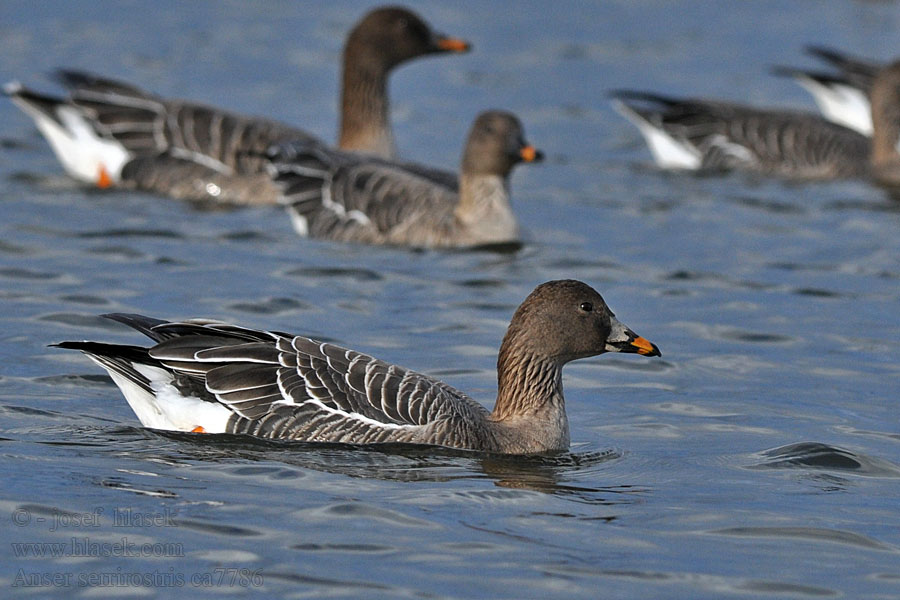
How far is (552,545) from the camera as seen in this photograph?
23.6ft

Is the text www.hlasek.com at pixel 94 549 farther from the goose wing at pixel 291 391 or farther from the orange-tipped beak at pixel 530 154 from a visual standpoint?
the orange-tipped beak at pixel 530 154

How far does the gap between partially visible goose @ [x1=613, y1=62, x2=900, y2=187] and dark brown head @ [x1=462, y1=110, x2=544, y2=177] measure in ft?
16.3

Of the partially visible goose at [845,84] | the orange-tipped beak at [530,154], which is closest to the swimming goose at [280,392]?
the orange-tipped beak at [530,154]

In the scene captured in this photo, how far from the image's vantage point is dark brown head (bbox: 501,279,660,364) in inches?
353

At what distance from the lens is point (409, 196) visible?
14.5 meters

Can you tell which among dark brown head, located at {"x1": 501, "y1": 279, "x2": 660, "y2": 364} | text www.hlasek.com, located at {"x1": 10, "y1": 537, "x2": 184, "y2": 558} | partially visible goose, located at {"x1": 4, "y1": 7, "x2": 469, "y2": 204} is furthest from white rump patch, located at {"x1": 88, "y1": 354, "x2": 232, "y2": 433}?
partially visible goose, located at {"x1": 4, "y1": 7, "x2": 469, "y2": 204}

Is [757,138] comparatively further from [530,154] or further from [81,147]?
[81,147]

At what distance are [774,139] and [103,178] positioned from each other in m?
7.82

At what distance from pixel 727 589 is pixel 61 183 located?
36.6ft

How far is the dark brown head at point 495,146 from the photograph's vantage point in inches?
557

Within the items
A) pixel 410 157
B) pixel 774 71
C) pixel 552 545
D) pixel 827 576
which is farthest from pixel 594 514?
pixel 774 71

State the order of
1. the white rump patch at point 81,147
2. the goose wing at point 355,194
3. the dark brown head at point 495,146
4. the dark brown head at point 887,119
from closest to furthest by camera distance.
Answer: the dark brown head at point 495,146 < the goose wing at point 355,194 < the white rump patch at point 81,147 < the dark brown head at point 887,119

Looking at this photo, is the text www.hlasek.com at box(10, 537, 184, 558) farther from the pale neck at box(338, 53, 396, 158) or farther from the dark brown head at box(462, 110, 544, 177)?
the pale neck at box(338, 53, 396, 158)

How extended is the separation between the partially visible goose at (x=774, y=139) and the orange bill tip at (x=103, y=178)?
6.27 metres
